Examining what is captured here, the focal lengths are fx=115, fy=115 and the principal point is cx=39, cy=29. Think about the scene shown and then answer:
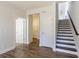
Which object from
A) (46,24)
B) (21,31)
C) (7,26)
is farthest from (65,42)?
(21,31)

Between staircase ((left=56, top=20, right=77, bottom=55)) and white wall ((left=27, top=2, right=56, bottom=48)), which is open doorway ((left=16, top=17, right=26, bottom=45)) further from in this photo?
staircase ((left=56, top=20, right=77, bottom=55))

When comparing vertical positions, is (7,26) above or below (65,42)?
above

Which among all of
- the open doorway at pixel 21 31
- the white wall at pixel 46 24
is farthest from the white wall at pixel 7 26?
the white wall at pixel 46 24

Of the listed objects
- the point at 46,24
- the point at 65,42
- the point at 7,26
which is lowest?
the point at 65,42

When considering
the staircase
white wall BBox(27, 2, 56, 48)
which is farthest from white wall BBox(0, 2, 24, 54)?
the staircase

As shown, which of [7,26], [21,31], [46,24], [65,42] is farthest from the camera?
[21,31]

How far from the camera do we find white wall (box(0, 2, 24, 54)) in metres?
5.86

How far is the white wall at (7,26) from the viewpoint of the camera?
586cm

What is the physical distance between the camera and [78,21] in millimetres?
5359

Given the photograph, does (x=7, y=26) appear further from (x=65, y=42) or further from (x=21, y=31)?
(x=65, y=42)

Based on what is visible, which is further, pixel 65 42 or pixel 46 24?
pixel 46 24

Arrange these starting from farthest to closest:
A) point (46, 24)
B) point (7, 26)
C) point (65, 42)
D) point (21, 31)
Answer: point (21, 31)
point (46, 24)
point (7, 26)
point (65, 42)

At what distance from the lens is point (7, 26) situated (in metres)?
6.31

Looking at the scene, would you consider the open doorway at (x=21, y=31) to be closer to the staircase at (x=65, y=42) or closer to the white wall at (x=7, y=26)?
the white wall at (x=7, y=26)
